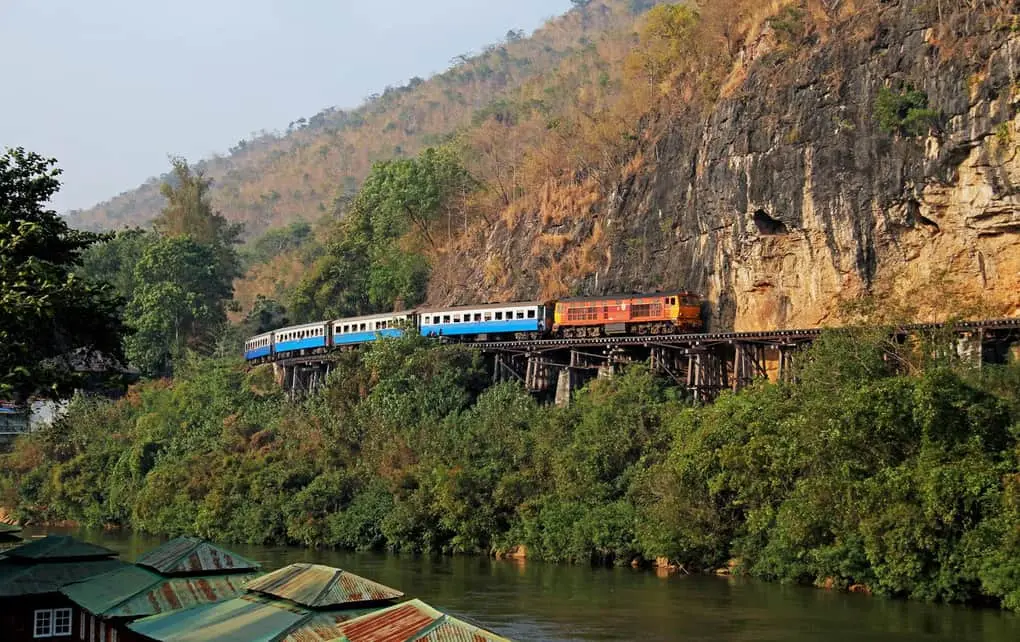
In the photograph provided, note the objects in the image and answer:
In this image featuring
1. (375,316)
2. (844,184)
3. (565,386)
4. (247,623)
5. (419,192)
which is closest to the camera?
(247,623)

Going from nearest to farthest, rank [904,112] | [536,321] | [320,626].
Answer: [320,626]
[904,112]
[536,321]

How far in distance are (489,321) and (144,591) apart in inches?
1311

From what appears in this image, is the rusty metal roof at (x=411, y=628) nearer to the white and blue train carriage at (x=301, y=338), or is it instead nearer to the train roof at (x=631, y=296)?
the train roof at (x=631, y=296)

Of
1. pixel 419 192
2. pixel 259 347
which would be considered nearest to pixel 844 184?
pixel 419 192

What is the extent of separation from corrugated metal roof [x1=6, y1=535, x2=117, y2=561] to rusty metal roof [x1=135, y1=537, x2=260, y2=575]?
127cm

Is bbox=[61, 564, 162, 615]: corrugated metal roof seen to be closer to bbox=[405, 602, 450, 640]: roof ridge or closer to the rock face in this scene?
bbox=[405, 602, 450, 640]: roof ridge

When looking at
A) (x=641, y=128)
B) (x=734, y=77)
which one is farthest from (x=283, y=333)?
(x=734, y=77)

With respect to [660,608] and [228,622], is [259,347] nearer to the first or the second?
[660,608]

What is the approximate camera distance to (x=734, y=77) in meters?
52.3

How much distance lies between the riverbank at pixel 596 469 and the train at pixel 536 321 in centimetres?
242

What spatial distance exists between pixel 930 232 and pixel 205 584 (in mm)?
29779

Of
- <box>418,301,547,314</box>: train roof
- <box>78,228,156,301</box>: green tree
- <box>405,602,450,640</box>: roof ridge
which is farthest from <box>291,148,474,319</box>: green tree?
<box>405,602,450,640</box>: roof ridge

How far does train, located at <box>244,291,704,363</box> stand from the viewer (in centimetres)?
4853

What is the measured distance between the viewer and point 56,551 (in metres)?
A: 24.1
